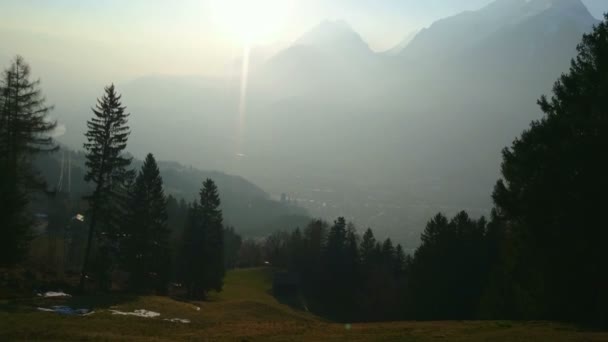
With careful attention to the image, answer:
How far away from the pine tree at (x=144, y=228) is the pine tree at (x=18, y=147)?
8733 mm

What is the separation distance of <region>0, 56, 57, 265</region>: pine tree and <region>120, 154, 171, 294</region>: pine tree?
28.7 ft

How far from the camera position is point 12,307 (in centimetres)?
2436

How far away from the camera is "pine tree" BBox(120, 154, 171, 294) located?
43.8m

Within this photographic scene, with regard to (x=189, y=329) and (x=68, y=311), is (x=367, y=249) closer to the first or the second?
(x=189, y=329)

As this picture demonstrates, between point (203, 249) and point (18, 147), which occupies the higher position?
point (18, 147)

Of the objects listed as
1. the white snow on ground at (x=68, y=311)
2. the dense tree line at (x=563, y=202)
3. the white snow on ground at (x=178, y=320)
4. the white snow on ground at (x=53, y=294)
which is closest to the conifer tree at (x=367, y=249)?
the dense tree line at (x=563, y=202)

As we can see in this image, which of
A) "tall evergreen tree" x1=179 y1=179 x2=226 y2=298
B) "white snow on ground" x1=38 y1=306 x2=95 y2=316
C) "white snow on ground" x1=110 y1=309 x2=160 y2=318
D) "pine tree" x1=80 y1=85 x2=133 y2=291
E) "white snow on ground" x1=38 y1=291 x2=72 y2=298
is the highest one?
"pine tree" x1=80 y1=85 x2=133 y2=291

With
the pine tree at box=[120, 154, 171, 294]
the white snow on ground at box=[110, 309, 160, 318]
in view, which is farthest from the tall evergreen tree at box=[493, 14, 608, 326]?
the pine tree at box=[120, 154, 171, 294]

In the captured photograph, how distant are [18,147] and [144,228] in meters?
12.4

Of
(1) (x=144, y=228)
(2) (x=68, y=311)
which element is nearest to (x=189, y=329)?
(2) (x=68, y=311)

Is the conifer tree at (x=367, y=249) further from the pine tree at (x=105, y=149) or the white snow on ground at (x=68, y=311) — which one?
the white snow on ground at (x=68, y=311)

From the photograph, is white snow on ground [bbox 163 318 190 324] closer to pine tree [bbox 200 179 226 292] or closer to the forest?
the forest

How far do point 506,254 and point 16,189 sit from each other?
32.2 metres

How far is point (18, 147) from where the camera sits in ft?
116
